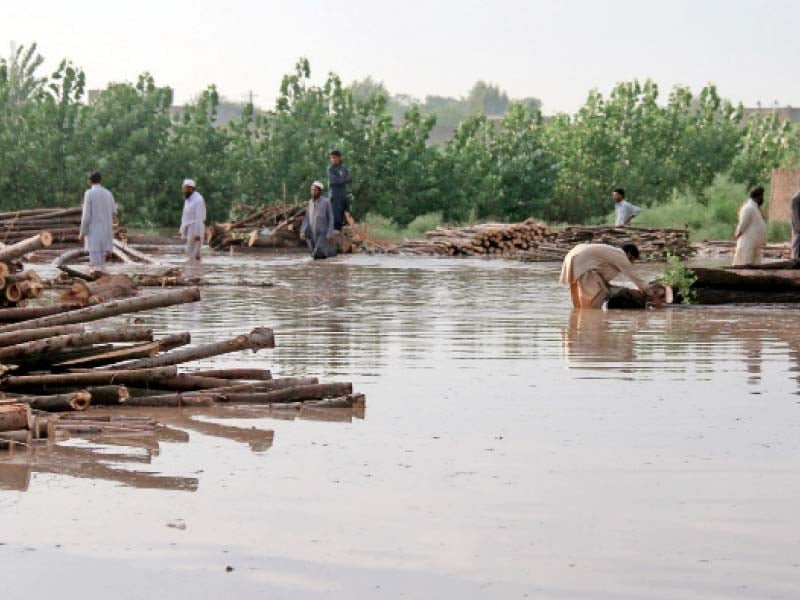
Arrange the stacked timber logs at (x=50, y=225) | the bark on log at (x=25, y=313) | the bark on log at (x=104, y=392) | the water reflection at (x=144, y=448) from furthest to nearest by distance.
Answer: the stacked timber logs at (x=50, y=225), the bark on log at (x=25, y=313), the bark on log at (x=104, y=392), the water reflection at (x=144, y=448)

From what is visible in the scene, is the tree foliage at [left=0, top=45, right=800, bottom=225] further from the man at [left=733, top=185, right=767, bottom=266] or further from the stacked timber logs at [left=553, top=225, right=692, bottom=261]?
the man at [left=733, top=185, right=767, bottom=266]

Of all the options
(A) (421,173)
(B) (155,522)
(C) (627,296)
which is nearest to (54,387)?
(B) (155,522)

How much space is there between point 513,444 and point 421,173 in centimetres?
3390

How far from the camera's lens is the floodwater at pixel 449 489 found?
16.5 ft

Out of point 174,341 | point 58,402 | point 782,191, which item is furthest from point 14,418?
point 782,191

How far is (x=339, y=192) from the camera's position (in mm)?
31812

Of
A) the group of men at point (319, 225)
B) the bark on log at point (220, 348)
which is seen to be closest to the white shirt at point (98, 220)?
the group of men at point (319, 225)

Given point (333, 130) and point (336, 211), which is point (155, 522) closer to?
point (336, 211)

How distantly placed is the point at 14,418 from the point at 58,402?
0.83 metres

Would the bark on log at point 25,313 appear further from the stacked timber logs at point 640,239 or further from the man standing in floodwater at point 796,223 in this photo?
the stacked timber logs at point 640,239

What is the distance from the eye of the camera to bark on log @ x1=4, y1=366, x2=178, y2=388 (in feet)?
26.8

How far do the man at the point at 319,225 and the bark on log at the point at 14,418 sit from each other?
20520mm

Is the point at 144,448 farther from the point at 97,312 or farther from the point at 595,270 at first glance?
the point at 595,270

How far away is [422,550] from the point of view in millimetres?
5387
